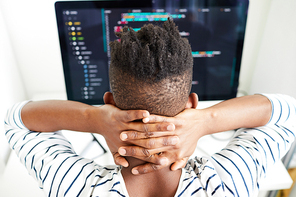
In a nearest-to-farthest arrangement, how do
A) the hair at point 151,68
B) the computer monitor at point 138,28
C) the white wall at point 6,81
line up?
the hair at point 151,68
the computer monitor at point 138,28
the white wall at point 6,81

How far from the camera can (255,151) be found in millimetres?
634

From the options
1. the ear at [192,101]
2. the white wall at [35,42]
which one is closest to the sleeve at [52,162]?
the ear at [192,101]

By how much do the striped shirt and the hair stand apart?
0.22 meters

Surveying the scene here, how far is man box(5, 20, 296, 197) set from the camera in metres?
0.47

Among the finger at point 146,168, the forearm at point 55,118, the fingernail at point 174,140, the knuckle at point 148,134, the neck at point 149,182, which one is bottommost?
the neck at point 149,182

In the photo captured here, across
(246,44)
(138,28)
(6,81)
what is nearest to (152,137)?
(138,28)

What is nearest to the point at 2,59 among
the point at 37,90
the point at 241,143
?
the point at 37,90

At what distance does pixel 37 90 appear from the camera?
1.28 meters

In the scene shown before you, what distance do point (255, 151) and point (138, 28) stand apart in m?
0.60

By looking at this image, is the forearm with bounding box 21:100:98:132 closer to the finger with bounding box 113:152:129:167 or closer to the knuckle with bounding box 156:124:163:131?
the finger with bounding box 113:152:129:167

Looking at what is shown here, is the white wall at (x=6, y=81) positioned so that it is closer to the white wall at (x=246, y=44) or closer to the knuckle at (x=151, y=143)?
the white wall at (x=246, y=44)

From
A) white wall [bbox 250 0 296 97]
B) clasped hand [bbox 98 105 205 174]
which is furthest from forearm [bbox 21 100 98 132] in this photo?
white wall [bbox 250 0 296 97]

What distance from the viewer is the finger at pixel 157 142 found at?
20.9 inches

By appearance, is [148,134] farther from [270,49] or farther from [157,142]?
[270,49]
